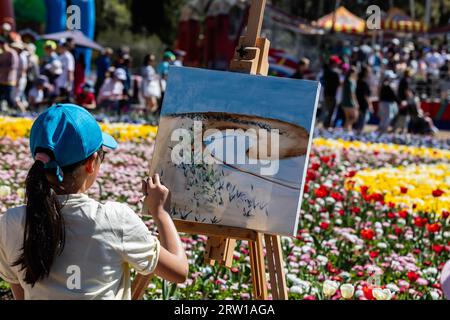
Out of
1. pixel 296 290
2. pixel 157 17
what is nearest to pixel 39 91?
pixel 296 290

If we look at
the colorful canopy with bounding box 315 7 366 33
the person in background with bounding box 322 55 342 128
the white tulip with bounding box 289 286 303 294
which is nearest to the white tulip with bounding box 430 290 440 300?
the white tulip with bounding box 289 286 303 294

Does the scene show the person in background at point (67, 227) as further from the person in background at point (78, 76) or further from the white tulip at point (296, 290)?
the person in background at point (78, 76)

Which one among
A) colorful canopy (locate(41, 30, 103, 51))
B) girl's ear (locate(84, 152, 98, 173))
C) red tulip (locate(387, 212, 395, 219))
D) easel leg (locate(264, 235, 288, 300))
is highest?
girl's ear (locate(84, 152, 98, 173))

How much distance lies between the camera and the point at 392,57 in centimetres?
2341

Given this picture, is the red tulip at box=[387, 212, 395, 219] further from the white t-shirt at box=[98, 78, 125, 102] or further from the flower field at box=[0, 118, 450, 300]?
the white t-shirt at box=[98, 78, 125, 102]

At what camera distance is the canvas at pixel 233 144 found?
168 inches

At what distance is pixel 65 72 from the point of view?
1619cm

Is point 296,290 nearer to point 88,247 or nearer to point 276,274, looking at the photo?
point 276,274

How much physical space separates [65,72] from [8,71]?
2.51 metres

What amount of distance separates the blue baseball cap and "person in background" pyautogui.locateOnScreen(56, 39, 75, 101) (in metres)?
13.2

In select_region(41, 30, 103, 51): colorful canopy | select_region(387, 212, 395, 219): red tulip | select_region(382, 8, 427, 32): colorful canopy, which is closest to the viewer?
select_region(387, 212, 395, 219): red tulip

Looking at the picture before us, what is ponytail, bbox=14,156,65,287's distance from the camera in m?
2.81

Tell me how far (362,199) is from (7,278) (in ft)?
16.5
